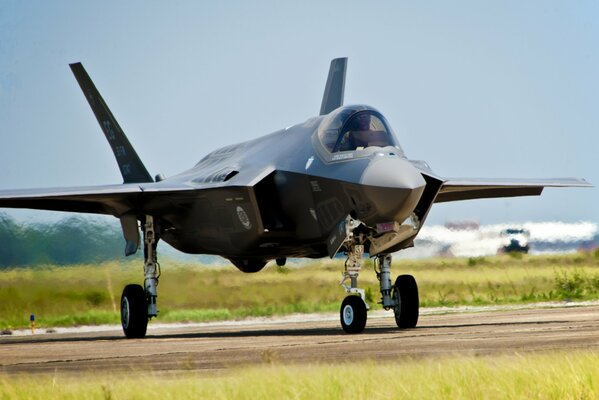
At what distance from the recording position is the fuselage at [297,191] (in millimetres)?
16125

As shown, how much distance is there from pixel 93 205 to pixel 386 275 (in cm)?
594

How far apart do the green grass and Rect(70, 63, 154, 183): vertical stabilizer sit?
1377cm

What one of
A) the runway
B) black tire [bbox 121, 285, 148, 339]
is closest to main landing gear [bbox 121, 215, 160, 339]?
black tire [bbox 121, 285, 148, 339]

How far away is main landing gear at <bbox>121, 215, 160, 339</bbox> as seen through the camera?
19.6m

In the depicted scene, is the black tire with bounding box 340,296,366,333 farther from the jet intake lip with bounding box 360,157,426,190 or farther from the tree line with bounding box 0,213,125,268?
the tree line with bounding box 0,213,125,268

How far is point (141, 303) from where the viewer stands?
19688 millimetres

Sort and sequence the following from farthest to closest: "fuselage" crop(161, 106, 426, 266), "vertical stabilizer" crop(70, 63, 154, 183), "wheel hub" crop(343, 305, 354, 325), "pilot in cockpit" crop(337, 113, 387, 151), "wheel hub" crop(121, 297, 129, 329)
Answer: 1. "vertical stabilizer" crop(70, 63, 154, 183)
2. "wheel hub" crop(121, 297, 129, 329)
3. "wheel hub" crop(343, 305, 354, 325)
4. "pilot in cockpit" crop(337, 113, 387, 151)
5. "fuselage" crop(161, 106, 426, 266)

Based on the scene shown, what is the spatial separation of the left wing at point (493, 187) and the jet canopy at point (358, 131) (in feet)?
9.39

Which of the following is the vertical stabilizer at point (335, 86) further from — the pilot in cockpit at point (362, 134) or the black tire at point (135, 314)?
the pilot in cockpit at point (362, 134)

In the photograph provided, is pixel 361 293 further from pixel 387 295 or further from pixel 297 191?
pixel 297 191

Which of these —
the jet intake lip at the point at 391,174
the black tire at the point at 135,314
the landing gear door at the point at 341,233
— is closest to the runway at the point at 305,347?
the black tire at the point at 135,314

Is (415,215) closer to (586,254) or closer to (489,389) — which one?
(489,389)

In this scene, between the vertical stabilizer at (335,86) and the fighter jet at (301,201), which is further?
the vertical stabilizer at (335,86)

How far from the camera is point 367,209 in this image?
53.6 ft
